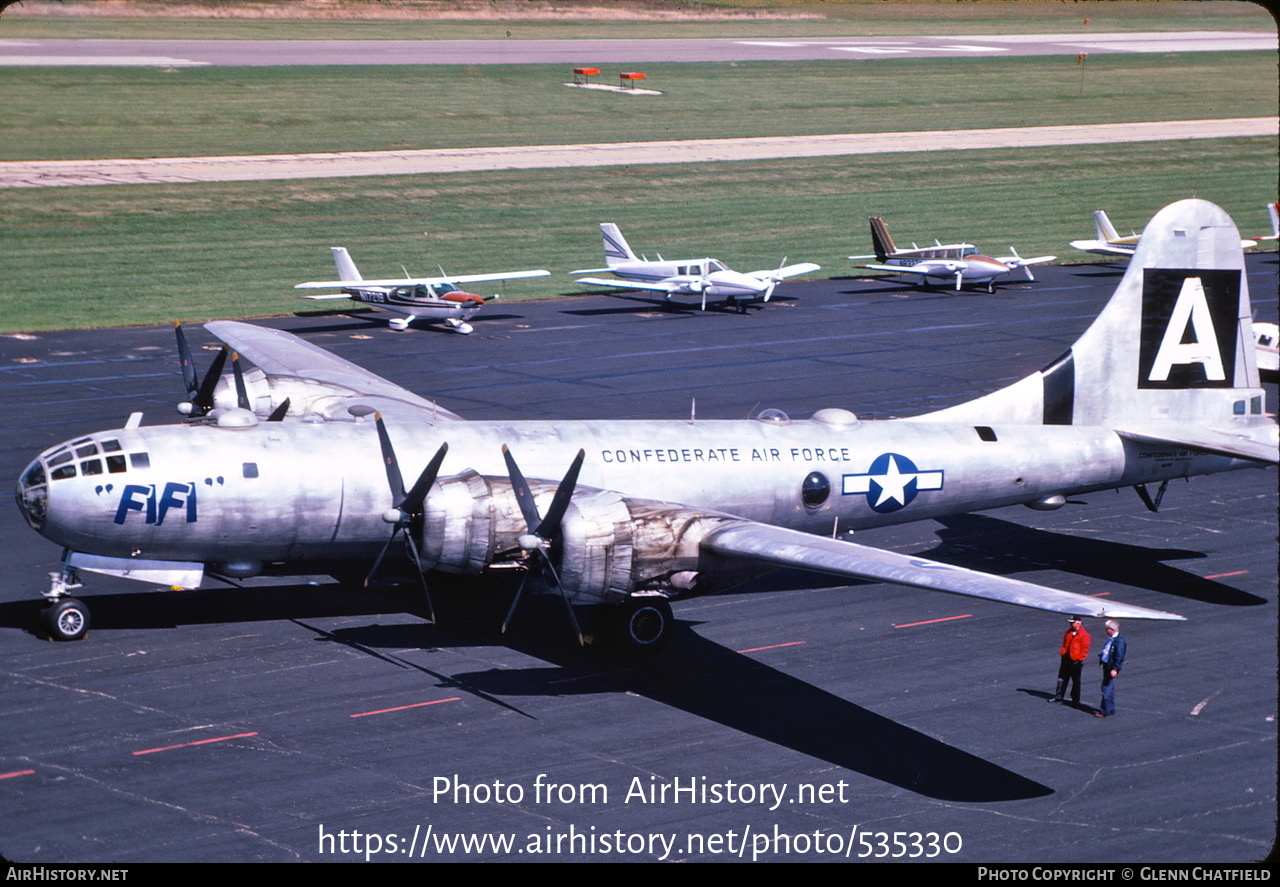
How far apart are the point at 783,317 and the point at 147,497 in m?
40.8

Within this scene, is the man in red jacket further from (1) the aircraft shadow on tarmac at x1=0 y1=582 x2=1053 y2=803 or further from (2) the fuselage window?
(2) the fuselage window

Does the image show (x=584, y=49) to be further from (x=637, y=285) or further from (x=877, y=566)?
(x=877, y=566)

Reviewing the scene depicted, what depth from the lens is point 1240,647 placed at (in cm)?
2902

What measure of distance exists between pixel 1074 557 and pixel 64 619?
23.0m

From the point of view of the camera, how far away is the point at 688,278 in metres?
64.1

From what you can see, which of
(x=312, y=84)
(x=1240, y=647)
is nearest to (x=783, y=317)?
(x=1240, y=647)

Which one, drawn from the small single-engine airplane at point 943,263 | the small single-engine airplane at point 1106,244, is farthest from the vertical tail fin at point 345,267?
the small single-engine airplane at point 1106,244

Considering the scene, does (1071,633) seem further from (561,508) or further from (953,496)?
(561,508)

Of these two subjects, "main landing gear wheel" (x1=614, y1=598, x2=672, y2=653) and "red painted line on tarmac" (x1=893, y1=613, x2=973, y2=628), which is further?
"red painted line on tarmac" (x1=893, y1=613, x2=973, y2=628)

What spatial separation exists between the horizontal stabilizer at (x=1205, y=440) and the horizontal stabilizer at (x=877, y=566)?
6.97 metres

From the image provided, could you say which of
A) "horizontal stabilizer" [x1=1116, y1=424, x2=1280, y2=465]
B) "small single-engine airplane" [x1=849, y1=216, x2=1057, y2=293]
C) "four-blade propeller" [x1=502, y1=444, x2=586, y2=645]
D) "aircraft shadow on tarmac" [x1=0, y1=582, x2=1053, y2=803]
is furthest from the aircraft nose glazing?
"small single-engine airplane" [x1=849, y1=216, x2=1057, y2=293]

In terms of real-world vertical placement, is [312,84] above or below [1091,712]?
above

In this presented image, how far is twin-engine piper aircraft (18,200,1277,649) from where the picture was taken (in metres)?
26.5

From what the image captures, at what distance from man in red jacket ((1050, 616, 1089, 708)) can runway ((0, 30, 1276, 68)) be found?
94.7m
